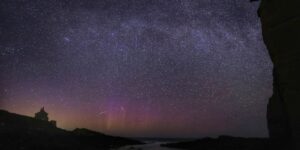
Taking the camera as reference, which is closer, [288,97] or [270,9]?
[288,97]

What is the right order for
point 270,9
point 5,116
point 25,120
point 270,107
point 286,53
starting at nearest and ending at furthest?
point 286,53
point 270,9
point 270,107
point 5,116
point 25,120

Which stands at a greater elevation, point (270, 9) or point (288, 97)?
point (270, 9)

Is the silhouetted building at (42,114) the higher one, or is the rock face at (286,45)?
the rock face at (286,45)

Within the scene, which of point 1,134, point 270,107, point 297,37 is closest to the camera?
point 297,37

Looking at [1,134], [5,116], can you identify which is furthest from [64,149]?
[5,116]

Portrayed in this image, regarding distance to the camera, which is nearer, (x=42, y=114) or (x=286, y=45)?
(x=286, y=45)

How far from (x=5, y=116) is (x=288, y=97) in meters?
46.4

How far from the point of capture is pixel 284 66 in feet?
52.1

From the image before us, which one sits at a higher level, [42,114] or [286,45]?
[286,45]

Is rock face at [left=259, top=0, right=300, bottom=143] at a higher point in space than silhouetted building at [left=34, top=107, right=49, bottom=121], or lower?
higher

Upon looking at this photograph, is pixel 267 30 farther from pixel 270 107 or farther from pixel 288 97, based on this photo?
pixel 270 107

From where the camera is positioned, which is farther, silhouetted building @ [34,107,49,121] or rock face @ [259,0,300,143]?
silhouetted building @ [34,107,49,121]

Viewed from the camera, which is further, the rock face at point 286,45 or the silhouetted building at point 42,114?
the silhouetted building at point 42,114

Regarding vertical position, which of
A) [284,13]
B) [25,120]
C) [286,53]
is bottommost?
[25,120]
